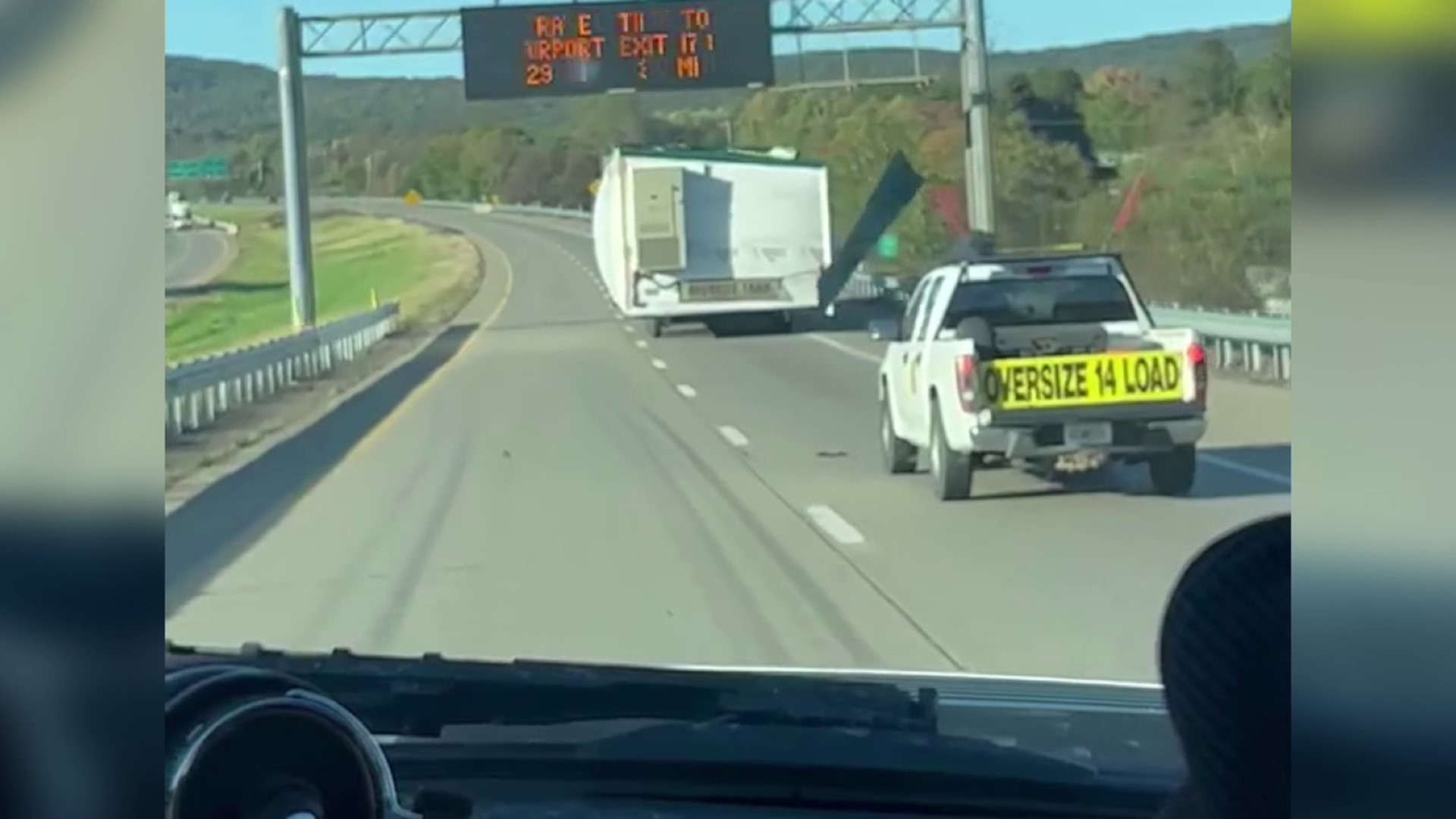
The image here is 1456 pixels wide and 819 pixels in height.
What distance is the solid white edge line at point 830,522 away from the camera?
232 inches

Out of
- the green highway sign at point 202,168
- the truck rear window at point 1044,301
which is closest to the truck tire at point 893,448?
the truck rear window at point 1044,301

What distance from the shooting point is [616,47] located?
365 cm

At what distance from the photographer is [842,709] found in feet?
12.2

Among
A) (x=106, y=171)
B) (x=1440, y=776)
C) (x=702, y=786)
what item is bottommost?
(x=702, y=786)

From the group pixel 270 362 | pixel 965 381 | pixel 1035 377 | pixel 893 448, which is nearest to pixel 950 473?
pixel 893 448

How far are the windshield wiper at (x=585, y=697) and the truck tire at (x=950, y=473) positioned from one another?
1.52 metres

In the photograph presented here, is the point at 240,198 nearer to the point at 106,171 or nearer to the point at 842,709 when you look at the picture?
the point at 842,709

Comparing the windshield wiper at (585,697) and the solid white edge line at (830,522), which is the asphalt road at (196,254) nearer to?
the windshield wiper at (585,697)

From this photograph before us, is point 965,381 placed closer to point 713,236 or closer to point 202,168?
point 713,236

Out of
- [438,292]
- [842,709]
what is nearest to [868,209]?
[842,709]

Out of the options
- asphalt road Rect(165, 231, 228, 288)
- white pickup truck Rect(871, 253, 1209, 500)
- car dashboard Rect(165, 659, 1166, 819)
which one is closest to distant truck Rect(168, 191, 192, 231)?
asphalt road Rect(165, 231, 228, 288)

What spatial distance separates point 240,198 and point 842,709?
137 centimetres

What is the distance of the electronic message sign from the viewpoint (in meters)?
3.51

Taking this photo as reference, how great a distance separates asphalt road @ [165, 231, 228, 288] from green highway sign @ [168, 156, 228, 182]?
0.08m
